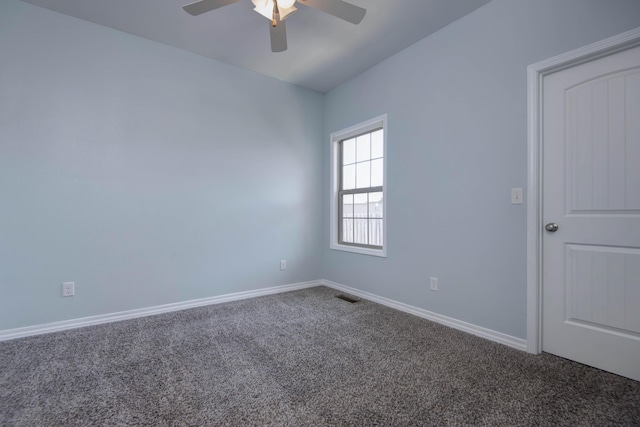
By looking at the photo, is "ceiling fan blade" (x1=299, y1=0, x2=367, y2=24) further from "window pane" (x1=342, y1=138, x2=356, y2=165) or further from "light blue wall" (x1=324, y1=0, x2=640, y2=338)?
"window pane" (x1=342, y1=138, x2=356, y2=165)

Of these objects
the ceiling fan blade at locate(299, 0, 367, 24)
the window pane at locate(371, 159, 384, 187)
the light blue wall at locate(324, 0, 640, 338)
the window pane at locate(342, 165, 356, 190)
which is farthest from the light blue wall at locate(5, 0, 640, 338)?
the ceiling fan blade at locate(299, 0, 367, 24)

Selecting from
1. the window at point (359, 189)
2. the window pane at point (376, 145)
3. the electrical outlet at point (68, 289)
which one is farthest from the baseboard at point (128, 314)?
the window pane at point (376, 145)

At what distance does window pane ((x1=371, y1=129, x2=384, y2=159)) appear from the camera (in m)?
3.41

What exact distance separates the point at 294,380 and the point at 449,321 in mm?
1531

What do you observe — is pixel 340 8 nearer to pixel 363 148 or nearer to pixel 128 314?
pixel 363 148

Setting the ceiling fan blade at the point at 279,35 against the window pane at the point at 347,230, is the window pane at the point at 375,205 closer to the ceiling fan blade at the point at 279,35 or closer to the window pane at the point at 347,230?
the window pane at the point at 347,230

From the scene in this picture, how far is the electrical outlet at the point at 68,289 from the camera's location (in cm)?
250

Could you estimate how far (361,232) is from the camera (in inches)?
146

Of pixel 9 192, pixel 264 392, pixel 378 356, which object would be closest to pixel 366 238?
pixel 378 356

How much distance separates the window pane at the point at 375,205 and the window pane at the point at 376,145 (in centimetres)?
47

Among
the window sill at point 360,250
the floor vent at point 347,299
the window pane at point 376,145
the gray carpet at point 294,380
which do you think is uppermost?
the window pane at point 376,145

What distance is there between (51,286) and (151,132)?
62.8 inches

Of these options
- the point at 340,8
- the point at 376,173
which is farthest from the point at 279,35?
the point at 376,173

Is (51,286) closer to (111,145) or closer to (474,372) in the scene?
(111,145)
